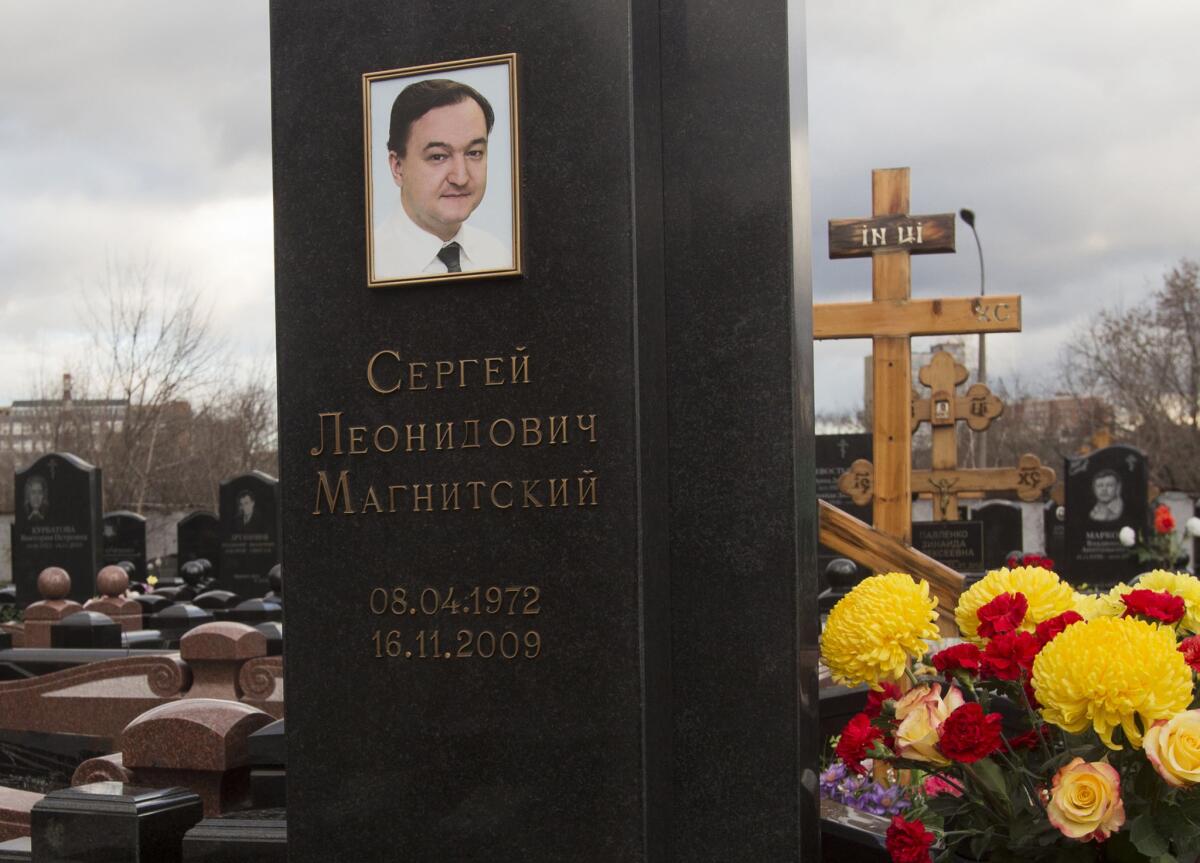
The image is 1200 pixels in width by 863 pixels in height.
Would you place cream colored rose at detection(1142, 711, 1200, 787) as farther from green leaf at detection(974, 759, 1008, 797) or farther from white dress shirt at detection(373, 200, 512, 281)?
white dress shirt at detection(373, 200, 512, 281)

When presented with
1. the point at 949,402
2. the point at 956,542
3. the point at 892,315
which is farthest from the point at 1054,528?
the point at 892,315

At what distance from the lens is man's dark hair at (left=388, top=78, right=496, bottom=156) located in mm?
3762

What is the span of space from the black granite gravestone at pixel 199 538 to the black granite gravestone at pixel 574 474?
21.6m

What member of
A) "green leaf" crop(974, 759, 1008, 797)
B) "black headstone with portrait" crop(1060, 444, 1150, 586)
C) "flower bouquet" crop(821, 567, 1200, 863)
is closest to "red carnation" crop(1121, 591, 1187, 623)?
"flower bouquet" crop(821, 567, 1200, 863)

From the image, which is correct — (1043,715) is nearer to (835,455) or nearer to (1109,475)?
(1109,475)

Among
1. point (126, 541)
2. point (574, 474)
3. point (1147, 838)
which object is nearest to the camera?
point (1147, 838)

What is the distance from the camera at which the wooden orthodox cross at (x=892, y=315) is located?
12.7m

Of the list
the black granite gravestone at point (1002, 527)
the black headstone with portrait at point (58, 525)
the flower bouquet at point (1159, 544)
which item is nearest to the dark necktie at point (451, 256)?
the flower bouquet at point (1159, 544)

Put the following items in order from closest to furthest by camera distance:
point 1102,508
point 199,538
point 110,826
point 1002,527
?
point 110,826 < point 1102,508 < point 1002,527 < point 199,538

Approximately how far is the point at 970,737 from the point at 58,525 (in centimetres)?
1862

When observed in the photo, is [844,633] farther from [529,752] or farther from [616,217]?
[616,217]

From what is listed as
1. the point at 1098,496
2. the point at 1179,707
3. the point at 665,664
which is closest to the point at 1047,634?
the point at 1179,707

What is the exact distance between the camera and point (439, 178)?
148 inches

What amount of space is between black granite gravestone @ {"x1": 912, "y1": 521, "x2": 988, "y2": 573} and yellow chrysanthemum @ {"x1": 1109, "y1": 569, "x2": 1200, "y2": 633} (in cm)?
1438
